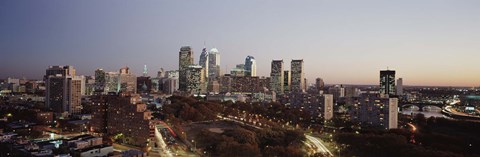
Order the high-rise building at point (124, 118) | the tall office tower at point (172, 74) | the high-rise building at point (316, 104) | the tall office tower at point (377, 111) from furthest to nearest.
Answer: the tall office tower at point (172, 74)
the high-rise building at point (316, 104)
the tall office tower at point (377, 111)
the high-rise building at point (124, 118)

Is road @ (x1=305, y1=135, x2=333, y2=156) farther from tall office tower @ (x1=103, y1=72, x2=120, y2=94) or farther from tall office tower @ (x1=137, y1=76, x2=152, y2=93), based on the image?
tall office tower @ (x1=137, y1=76, x2=152, y2=93)

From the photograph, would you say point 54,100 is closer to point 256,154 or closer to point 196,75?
point 256,154

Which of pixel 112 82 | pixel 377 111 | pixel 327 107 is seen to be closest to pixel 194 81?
pixel 112 82

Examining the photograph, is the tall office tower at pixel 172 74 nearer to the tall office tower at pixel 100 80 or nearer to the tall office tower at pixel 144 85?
the tall office tower at pixel 144 85

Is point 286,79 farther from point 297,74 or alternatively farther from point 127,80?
point 127,80

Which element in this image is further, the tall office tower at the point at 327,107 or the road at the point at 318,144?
the tall office tower at the point at 327,107

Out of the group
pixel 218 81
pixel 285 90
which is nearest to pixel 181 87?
pixel 218 81

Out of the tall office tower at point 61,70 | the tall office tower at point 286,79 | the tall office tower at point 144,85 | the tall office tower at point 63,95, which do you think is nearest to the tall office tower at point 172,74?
the tall office tower at point 144,85
